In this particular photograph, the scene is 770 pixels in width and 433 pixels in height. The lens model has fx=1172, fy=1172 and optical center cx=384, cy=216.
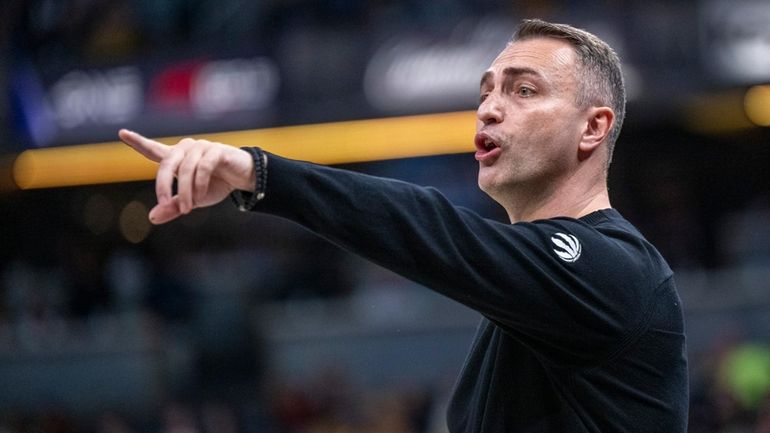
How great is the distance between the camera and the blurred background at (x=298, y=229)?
9820 millimetres

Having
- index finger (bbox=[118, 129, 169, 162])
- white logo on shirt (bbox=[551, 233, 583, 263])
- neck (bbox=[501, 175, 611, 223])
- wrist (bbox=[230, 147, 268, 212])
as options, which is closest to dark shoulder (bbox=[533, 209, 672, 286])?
white logo on shirt (bbox=[551, 233, 583, 263])

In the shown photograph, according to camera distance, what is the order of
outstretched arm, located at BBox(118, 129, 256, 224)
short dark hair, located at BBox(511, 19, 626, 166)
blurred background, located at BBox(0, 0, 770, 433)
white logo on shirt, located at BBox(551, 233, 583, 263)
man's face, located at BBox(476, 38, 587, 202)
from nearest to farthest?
outstretched arm, located at BBox(118, 129, 256, 224) < white logo on shirt, located at BBox(551, 233, 583, 263) < man's face, located at BBox(476, 38, 587, 202) < short dark hair, located at BBox(511, 19, 626, 166) < blurred background, located at BBox(0, 0, 770, 433)

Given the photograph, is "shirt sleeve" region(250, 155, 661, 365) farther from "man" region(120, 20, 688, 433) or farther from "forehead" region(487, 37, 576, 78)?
"forehead" region(487, 37, 576, 78)

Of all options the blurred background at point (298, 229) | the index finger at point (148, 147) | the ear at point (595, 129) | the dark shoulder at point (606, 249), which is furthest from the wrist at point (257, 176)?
the blurred background at point (298, 229)

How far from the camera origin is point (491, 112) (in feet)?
9.59

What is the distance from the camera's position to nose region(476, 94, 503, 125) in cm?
292

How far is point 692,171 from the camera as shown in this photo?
12.0 metres

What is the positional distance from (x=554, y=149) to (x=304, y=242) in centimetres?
954

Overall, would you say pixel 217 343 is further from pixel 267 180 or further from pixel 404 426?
pixel 267 180

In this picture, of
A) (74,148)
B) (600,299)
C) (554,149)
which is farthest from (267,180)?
(74,148)

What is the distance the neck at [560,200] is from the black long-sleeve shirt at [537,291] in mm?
77

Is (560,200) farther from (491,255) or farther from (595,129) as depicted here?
(491,255)

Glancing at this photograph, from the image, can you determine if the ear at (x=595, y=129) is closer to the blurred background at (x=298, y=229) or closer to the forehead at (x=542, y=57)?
the forehead at (x=542, y=57)

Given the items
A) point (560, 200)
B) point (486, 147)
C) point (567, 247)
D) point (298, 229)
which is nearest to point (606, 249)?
point (567, 247)
